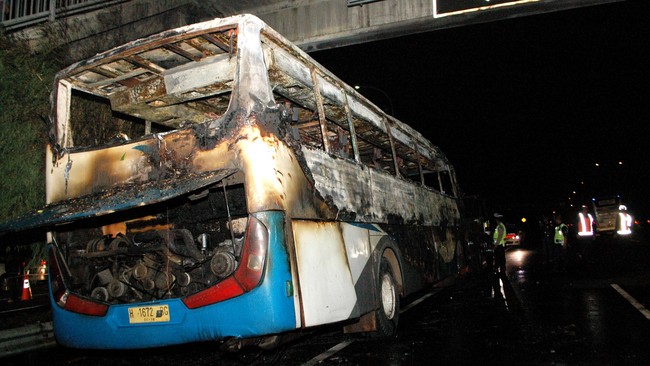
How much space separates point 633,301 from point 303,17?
8.53m

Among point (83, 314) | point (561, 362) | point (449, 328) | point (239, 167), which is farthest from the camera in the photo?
point (449, 328)

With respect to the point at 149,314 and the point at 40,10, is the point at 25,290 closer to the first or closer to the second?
the point at 40,10

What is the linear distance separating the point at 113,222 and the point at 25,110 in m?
4.65

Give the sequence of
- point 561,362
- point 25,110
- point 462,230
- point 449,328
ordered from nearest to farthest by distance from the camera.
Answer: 1. point 561,362
2. point 449,328
3. point 25,110
4. point 462,230

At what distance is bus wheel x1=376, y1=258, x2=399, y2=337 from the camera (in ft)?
19.2

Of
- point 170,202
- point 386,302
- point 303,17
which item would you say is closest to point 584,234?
point 303,17

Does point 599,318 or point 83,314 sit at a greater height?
point 83,314

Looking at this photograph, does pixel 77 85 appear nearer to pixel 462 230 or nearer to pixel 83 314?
pixel 83 314

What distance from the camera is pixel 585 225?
14.7 metres

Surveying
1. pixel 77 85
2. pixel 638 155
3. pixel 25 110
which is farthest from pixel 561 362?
pixel 638 155

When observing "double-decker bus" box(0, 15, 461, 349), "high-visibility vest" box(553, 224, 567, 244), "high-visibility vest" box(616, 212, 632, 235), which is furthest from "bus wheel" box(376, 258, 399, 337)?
"high-visibility vest" box(616, 212, 632, 235)

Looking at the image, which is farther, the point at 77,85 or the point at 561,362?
the point at 77,85

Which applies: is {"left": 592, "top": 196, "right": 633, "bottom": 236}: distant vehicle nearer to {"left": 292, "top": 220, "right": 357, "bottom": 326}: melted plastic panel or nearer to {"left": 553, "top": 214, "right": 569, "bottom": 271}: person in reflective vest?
{"left": 553, "top": 214, "right": 569, "bottom": 271}: person in reflective vest

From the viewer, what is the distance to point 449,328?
22.1ft
